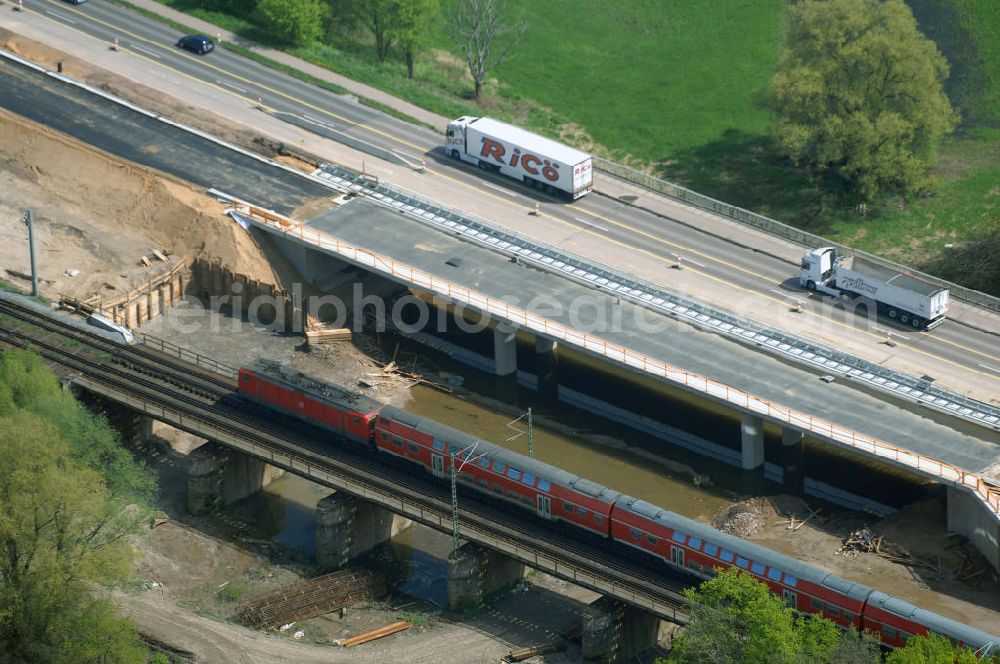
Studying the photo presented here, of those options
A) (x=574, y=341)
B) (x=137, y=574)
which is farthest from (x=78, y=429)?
(x=574, y=341)

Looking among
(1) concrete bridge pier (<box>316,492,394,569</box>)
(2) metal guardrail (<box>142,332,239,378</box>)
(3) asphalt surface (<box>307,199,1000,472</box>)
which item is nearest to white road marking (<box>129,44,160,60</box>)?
(3) asphalt surface (<box>307,199,1000,472</box>)

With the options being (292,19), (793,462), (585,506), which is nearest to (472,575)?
(585,506)

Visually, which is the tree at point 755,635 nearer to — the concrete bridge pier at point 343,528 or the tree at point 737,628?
the tree at point 737,628

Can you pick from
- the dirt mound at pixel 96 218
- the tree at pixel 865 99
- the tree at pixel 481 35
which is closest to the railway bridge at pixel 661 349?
the dirt mound at pixel 96 218

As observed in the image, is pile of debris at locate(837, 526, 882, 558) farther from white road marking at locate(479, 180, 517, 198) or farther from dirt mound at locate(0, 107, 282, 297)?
dirt mound at locate(0, 107, 282, 297)

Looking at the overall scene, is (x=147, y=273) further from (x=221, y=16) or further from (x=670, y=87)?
(x=670, y=87)

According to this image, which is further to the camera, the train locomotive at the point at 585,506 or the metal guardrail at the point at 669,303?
the metal guardrail at the point at 669,303
